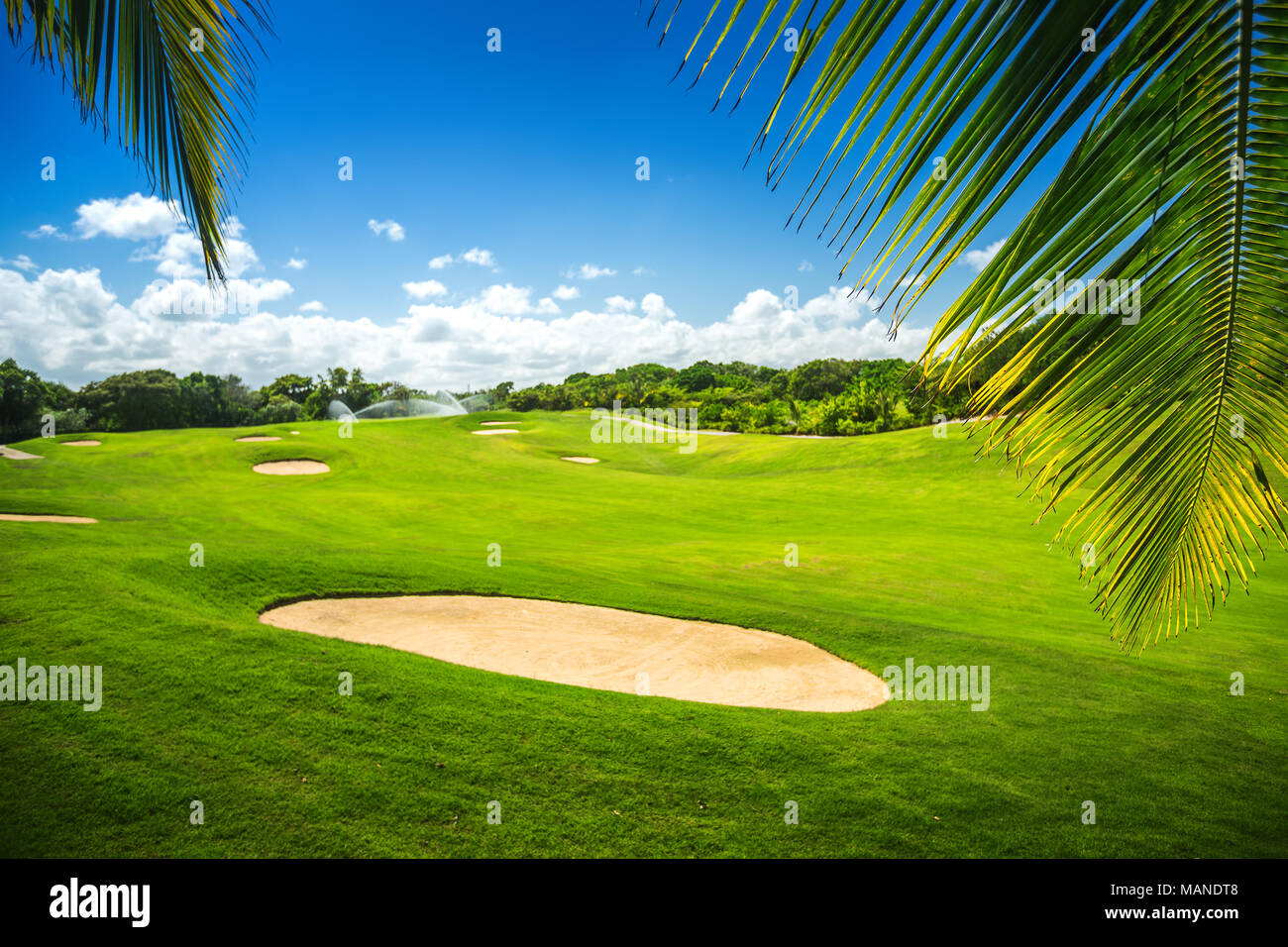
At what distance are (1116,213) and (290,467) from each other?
30144 mm

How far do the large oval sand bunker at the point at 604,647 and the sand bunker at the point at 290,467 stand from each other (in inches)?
758

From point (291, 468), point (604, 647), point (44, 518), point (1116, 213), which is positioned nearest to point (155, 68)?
point (1116, 213)

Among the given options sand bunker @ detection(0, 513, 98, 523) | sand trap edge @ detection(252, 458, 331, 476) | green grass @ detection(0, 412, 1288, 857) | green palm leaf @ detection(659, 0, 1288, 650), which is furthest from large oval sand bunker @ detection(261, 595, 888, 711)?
sand trap edge @ detection(252, 458, 331, 476)

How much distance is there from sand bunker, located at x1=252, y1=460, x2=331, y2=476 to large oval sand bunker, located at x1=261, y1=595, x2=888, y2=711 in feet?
63.2

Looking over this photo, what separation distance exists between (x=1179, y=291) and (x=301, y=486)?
83.9 ft

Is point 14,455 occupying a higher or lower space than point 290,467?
higher

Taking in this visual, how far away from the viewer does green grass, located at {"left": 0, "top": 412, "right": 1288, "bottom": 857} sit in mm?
4020

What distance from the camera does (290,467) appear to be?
2700cm

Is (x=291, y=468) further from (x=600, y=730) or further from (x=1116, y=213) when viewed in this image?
(x=1116, y=213)

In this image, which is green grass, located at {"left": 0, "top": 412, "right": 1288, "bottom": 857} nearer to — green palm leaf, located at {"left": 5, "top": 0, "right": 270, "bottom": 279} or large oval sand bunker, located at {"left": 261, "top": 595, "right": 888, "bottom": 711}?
large oval sand bunker, located at {"left": 261, "top": 595, "right": 888, "bottom": 711}

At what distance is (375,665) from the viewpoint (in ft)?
20.7

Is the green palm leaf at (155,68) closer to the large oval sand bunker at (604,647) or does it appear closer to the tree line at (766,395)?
the large oval sand bunker at (604,647)
